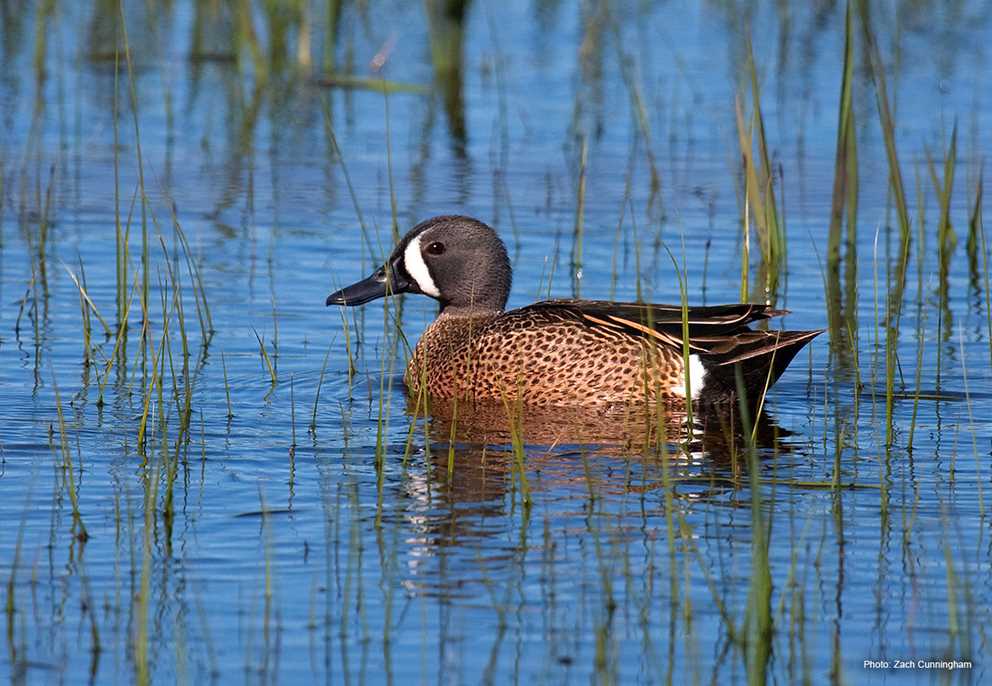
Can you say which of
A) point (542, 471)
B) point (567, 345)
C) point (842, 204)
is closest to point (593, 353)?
point (567, 345)

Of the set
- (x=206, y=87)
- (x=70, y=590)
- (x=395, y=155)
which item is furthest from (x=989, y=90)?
(x=70, y=590)

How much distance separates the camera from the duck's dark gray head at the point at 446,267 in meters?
7.84

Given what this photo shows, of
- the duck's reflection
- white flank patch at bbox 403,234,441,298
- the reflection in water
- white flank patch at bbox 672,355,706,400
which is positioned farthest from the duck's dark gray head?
the reflection in water

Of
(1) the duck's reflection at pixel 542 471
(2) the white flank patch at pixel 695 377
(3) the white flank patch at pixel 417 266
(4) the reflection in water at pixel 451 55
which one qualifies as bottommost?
(1) the duck's reflection at pixel 542 471

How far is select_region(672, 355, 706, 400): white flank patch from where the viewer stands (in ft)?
23.1

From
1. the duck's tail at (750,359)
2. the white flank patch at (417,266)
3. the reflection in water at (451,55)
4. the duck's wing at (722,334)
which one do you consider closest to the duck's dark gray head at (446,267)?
the white flank patch at (417,266)

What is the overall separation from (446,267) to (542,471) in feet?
6.82

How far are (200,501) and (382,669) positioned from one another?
1.46 m

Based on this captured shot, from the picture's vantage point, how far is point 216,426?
6566 mm

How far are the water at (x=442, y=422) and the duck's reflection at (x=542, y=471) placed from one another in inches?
0.8

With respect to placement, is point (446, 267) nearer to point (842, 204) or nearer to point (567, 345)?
point (567, 345)

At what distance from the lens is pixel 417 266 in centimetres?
788

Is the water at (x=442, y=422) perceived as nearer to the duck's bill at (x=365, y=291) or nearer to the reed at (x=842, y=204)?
the reed at (x=842, y=204)

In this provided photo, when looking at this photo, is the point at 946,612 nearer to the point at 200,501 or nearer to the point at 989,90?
the point at 200,501
